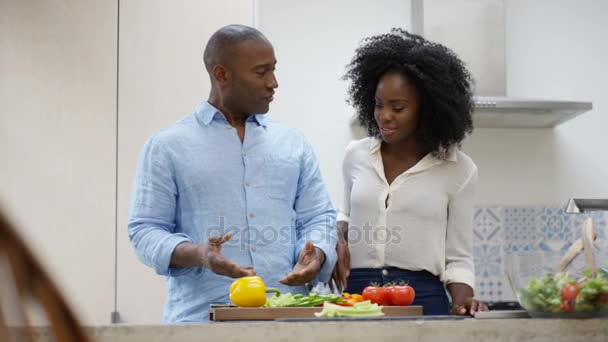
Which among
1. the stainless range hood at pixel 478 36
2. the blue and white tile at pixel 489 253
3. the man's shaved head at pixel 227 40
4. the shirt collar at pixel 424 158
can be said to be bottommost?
the blue and white tile at pixel 489 253

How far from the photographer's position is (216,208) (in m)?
2.18

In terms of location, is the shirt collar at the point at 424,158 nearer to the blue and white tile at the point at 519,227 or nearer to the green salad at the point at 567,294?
the green salad at the point at 567,294

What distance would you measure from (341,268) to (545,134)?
1.95 meters

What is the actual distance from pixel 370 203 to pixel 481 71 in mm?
1506

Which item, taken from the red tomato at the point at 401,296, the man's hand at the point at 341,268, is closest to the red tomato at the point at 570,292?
the red tomato at the point at 401,296

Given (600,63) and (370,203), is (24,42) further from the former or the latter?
(600,63)

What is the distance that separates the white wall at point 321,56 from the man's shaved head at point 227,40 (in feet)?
4.64

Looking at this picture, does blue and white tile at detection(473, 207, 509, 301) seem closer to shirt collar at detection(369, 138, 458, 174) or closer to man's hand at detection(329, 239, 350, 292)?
shirt collar at detection(369, 138, 458, 174)

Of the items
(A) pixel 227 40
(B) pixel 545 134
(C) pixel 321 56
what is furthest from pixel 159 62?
(B) pixel 545 134

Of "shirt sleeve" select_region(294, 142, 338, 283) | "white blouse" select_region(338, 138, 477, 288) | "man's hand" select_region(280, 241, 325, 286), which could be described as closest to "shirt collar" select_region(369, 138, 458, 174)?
"white blouse" select_region(338, 138, 477, 288)

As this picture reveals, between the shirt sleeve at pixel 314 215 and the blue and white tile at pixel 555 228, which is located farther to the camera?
the blue and white tile at pixel 555 228

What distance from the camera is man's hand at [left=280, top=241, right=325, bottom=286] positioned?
6.76 feet

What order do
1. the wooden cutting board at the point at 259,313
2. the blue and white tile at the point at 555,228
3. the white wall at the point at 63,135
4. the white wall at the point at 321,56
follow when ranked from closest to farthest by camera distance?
the wooden cutting board at the point at 259,313 < the white wall at the point at 63,135 < the white wall at the point at 321,56 < the blue and white tile at the point at 555,228

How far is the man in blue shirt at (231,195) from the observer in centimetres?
214
